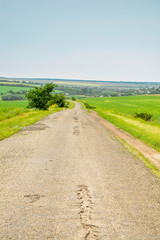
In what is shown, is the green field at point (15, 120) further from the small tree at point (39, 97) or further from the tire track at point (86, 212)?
the small tree at point (39, 97)

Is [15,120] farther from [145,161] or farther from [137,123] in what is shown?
[145,161]

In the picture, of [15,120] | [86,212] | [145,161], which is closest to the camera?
[86,212]

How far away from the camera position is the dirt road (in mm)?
3832

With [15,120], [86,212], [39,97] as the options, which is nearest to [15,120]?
[15,120]

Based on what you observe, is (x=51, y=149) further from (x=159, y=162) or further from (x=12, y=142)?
(x=159, y=162)

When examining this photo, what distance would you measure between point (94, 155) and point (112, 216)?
4.78m

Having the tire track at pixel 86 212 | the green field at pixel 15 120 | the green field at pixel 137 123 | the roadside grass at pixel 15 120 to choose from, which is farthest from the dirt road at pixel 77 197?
the green field at pixel 15 120

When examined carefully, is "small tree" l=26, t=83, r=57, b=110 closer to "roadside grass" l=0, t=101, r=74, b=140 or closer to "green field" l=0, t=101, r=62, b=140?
"roadside grass" l=0, t=101, r=74, b=140

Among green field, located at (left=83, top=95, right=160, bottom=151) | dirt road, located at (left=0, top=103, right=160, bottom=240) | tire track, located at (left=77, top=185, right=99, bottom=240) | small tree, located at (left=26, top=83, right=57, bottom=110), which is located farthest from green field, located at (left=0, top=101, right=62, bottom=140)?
small tree, located at (left=26, top=83, right=57, bottom=110)

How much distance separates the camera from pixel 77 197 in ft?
16.9

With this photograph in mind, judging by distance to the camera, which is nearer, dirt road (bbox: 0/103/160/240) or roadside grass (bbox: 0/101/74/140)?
dirt road (bbox: 0/103/160/240)

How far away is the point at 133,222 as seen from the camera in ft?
13.7

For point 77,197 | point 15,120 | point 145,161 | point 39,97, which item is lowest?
point 15,120

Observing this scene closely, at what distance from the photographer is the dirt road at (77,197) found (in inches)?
151
